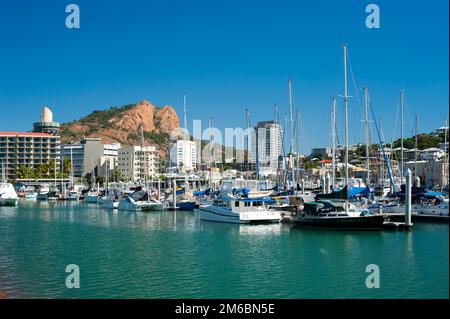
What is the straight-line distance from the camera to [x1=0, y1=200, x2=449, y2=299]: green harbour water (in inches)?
818

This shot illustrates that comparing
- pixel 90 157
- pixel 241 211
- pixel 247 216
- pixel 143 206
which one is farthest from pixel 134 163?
pixel 247 216

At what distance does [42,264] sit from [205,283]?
991cm

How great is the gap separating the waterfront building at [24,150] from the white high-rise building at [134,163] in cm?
2040

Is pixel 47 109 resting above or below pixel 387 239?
above

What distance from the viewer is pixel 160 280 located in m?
23.1

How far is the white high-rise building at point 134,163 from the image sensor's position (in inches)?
6126

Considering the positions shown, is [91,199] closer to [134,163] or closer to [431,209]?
[431,209]

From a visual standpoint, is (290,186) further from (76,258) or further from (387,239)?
(76,258)

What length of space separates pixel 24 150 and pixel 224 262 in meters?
132

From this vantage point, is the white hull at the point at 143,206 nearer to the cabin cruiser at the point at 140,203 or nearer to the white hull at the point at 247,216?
the cabin cruiser at the point at 140,203

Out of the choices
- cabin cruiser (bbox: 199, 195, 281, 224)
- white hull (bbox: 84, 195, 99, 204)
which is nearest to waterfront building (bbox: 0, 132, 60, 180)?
white hull (bbox: 84, 195, 99, 204)

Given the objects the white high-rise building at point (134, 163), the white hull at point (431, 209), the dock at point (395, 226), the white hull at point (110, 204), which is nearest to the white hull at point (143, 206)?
the white hull at point (110, 204)
